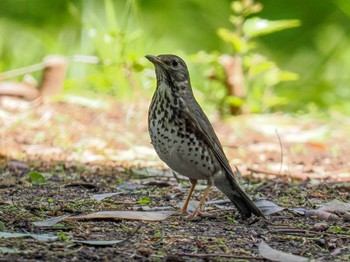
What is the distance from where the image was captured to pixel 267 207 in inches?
166

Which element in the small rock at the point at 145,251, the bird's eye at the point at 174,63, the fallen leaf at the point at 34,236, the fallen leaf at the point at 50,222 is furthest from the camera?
the bird's eye at the point at 174,63

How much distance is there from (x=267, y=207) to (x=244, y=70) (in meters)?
3.54

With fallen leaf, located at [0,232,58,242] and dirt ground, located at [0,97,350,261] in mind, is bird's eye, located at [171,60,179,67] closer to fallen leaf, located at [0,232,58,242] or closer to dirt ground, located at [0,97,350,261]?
dirt ground, located at [0,97,350,261]

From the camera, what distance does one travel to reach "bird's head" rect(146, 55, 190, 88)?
4.43m

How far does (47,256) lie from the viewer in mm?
2953

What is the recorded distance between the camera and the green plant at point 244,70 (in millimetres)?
7250

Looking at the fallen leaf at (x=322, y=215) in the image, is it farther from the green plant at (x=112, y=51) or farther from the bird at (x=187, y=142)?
the green plant at (x=112, y=51)

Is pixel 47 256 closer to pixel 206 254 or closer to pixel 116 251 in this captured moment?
pixel 116 251

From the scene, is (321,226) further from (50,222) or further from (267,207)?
(50,222)

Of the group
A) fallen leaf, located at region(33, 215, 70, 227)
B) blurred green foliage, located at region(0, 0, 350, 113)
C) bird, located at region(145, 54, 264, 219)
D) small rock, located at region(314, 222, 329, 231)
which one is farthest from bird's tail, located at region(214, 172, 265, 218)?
blurred green foliage, located at region(0, 0, 350, 113)

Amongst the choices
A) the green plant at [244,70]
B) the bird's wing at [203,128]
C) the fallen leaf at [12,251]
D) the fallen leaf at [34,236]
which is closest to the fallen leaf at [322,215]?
the bird's wing at [203,128]

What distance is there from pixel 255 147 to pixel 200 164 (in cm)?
249

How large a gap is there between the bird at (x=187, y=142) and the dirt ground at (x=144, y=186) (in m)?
0.12

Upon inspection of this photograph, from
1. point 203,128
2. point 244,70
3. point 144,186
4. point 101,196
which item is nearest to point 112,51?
point 244,70
